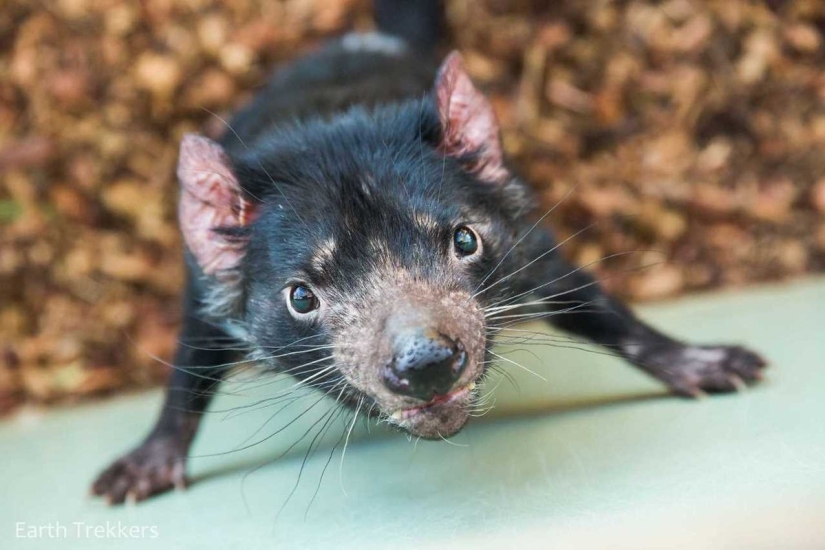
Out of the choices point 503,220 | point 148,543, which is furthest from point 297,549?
point 503,220

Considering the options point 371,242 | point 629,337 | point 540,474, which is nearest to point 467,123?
point 371,242

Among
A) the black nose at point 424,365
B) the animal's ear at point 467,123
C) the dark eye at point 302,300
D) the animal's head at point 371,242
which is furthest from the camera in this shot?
the animal's ear at point 467,123

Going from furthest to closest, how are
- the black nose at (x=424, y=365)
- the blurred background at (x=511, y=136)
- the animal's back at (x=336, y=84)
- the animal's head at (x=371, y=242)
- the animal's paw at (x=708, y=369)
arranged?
1. the blurred background at (x=511, y=136)
2. the animal's back at (x=336, y=84)
3. the animal's paw at (x=708, y=369)
4. the animal's head at (x=371, y=242)
5. the black nose at (x=424, y=365)

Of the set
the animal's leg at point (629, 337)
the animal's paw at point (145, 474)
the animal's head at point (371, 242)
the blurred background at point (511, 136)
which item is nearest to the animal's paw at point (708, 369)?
the animal's leg at point (629, 337)

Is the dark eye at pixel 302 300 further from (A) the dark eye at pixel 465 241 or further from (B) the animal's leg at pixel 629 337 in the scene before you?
(B) the animal's leg at pixel 629 337

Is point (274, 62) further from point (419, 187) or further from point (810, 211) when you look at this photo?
point (810, 211)

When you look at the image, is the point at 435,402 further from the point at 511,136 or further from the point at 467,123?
the point at 511,136

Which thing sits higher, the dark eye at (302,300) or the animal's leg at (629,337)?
the animal's leg at (629,337)
